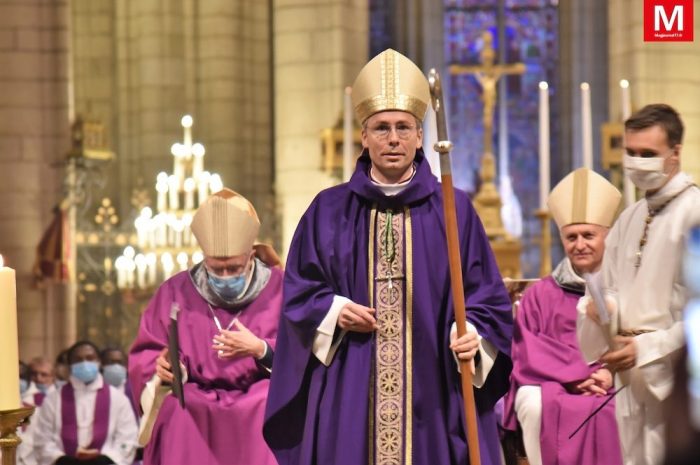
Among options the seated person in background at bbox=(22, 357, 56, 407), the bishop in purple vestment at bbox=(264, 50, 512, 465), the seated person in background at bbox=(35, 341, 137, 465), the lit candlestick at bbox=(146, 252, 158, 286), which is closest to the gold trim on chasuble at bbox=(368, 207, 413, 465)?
the bishop in purple vestment at bbox=(264, 50, 512, 465)

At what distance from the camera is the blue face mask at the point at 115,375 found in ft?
37.7

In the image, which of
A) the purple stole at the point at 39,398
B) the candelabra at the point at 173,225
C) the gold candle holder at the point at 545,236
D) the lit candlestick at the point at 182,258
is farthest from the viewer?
the lit candlestick at the point at 182,258

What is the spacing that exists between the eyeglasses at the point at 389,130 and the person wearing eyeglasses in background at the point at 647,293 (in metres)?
0.69

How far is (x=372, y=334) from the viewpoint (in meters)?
5.20

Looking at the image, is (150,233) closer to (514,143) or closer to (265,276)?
(265,276)

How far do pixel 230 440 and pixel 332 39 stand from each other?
28.8 feet

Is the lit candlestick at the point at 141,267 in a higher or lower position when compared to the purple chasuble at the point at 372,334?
lower

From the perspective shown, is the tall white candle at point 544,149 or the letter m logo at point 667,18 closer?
the letter m logo at point 667,18

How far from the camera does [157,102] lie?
19188mm

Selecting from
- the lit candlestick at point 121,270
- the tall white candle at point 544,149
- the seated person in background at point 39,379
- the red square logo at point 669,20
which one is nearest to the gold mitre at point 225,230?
the red square logo at point 669,20

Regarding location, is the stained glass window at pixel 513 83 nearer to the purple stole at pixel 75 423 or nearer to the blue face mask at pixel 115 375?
the blue face mask at pixel 115 375

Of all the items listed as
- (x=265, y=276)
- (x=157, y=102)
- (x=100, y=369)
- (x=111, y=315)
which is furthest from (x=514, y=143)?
(x=265, y=276)

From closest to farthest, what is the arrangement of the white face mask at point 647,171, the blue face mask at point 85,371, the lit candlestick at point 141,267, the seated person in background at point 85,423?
the white face mask at point 647,171 < the seated person in background at point 85,423 < the blue face mask at point 85,371 < the lit candlestick at point 141,267

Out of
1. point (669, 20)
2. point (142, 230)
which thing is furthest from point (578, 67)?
point (669, 20)
